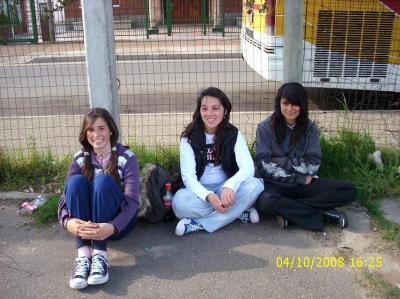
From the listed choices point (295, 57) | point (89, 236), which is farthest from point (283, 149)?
point (89, 236)

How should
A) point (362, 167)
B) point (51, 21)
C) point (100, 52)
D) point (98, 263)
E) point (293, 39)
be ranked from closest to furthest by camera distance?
point (98, 263) → point (100, 52) → point (293, 39) → point (362, 167) → point (51, 21)

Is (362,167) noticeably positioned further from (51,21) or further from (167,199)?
(51,21)

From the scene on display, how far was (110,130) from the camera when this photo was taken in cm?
324

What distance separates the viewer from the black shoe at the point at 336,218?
349 centimetres

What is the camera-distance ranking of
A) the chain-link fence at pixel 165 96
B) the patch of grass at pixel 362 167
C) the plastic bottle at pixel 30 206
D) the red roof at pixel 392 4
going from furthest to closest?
the red roof at pixel 392 4, the chain-link fence at pixel 165 96, the patch of grass at pixel 362 167, the plastic bottle at pixel 30 206

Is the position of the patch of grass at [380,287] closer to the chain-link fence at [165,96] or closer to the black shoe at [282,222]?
the black shoe at [282,222]

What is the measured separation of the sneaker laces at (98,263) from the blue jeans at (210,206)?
75cm

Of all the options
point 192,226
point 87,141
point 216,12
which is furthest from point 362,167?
point 216,12

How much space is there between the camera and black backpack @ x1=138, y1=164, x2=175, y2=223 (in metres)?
3.50

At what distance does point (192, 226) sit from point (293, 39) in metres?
1.86

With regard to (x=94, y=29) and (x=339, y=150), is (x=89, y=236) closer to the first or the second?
(x=94, y=29)

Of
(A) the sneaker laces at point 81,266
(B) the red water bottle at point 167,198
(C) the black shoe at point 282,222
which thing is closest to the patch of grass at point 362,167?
(C) the black shoe at point 282,222

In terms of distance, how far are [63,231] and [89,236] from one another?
0.72m

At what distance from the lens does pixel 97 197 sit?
2.97 m
